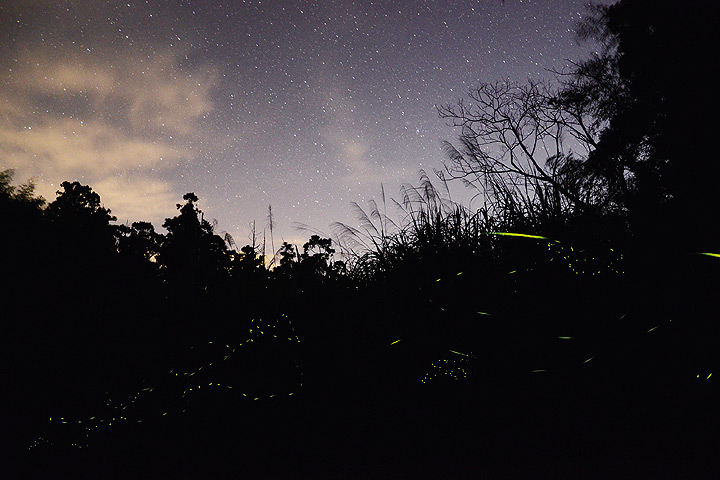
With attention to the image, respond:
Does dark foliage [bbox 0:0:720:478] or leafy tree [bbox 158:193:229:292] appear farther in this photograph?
leafy tree [bbox 158:193:229:292]

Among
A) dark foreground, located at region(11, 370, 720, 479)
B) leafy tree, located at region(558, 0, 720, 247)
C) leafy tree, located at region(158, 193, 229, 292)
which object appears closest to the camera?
dark foreground, located at region(11, 370, 720, 479)

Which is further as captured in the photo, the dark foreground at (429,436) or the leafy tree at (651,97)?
the leafy tree at (651,97)

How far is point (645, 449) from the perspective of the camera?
58.1 inches

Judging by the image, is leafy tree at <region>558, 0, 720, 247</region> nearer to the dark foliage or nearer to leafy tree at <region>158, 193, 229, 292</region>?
the dark foliage

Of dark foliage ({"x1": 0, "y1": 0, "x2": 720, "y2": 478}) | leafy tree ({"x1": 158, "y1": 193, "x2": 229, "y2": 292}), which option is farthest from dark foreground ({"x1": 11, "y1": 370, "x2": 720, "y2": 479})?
leafy tree ({"x1": 158, "y1": 193, "x2": 229, "y2": 292})

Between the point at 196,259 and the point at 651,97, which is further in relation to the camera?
the point at 651,97

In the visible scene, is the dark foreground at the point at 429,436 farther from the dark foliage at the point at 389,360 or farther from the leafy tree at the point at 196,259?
the leafy tree at the point at 196,259

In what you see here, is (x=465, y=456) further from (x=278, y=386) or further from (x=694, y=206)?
(x=694, y=206)

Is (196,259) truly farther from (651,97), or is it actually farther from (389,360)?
(651,97)

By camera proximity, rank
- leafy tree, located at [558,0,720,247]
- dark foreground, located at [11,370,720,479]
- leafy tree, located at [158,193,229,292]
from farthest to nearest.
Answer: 1. leafy tree, located at [558,0,720,247]
2. leafy tree, located at [158,193,229,292]
3. dark foreground, located at [11,370,720,479]

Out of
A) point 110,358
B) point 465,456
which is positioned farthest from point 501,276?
point 110,358

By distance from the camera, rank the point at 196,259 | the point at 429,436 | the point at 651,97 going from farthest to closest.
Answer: the point at 651,97 < the point at 196,259 < the point at 429,436

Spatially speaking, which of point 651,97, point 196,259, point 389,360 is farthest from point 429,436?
point 651,97

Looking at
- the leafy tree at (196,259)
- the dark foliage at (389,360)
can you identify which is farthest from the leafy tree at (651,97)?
the leafy tree at (196,259)
